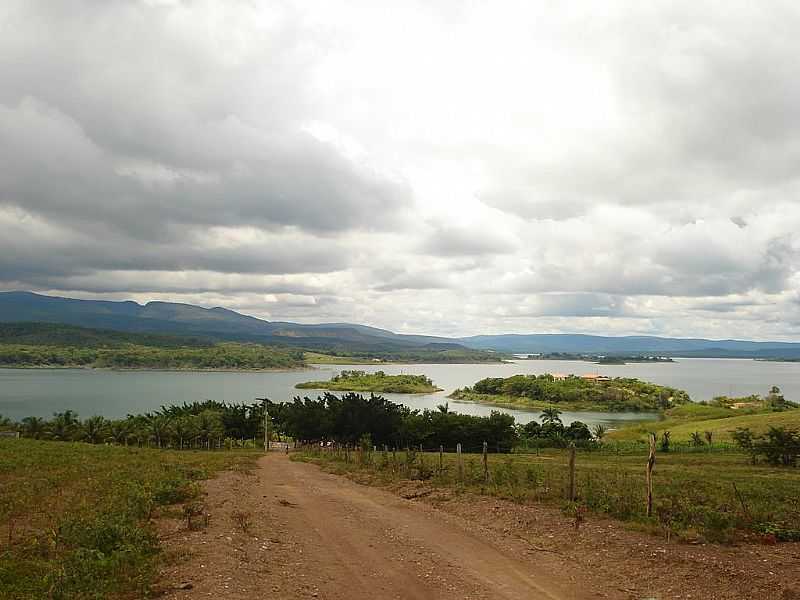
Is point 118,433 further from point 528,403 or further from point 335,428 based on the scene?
point 528,403

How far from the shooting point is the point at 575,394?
16388cm

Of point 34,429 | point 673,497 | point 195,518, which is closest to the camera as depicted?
point 195,518

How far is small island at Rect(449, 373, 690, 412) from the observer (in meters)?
155

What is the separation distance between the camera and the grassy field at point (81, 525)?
Result: 10227 millimetres

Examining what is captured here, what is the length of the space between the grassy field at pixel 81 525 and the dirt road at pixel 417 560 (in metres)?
0.90

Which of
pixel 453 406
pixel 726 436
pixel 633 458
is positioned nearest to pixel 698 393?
pixel 453 406

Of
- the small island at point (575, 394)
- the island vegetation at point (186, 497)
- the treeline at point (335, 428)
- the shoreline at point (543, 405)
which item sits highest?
the island vegetation at point (186, 497)

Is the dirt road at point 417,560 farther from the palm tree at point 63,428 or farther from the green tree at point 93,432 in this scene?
the palm tree at point 63,428

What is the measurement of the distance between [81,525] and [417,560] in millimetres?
8063

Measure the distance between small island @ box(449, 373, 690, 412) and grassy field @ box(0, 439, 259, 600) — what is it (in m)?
141

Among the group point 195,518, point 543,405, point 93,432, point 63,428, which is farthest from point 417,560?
point 543,405

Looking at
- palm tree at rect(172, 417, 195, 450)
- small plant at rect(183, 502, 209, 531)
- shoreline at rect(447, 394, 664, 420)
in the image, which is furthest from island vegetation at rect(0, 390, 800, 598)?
shoreline at rect(447, 394, 664, 420)

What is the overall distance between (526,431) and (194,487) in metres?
63.8

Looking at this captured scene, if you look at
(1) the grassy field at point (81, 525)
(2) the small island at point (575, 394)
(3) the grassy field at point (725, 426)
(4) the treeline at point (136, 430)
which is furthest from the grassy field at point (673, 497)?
(2) the small island at point (575, 394)
